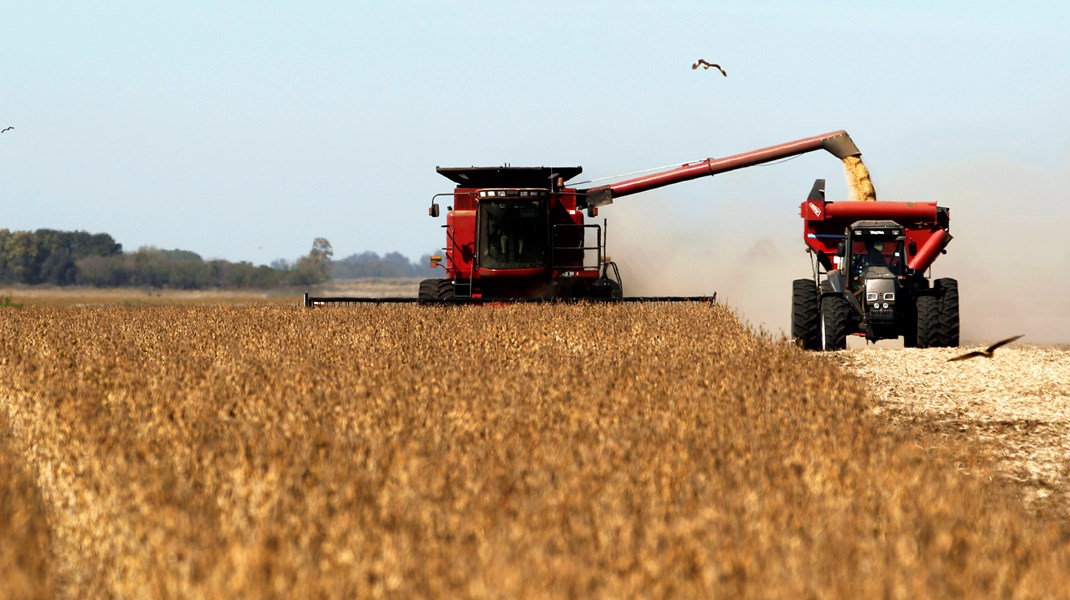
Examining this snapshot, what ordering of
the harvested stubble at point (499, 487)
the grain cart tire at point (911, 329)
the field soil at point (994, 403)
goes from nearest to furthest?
the harvested stubble at point (499, 487)
the field soil at point (994, 403)
the grain cart tire at point (911, 329)

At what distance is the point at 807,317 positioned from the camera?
622 inches

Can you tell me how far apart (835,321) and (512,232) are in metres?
6.34

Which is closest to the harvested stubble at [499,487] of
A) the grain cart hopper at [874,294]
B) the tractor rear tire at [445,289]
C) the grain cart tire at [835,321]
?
the grain cart tire at [835,321]

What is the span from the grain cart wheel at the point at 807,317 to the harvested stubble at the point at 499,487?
6.79 metres

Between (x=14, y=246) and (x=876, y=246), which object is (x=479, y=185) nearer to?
(x=876, y=246)

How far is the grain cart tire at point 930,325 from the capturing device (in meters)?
15.3

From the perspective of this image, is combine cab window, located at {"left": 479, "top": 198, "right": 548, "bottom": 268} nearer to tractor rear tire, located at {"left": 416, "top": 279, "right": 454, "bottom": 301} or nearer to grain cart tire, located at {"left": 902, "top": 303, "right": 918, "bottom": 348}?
tractor rear tire, located at {"left": 416, "top": 279, "right": 454, "bottom": 301}

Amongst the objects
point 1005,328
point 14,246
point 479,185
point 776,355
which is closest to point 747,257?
point 1005,328

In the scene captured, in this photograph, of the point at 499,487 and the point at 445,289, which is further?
the point at 445,289

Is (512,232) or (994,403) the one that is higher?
(512,232)

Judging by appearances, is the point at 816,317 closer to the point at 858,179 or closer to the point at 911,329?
the point at 911,329

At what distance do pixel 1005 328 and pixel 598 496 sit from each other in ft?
67.3

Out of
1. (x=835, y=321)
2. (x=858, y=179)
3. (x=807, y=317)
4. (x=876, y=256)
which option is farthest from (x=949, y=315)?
(x=858, y=179)

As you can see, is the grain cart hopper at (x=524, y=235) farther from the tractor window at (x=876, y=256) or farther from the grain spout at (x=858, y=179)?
the tractor window at (x=876, y=256)
